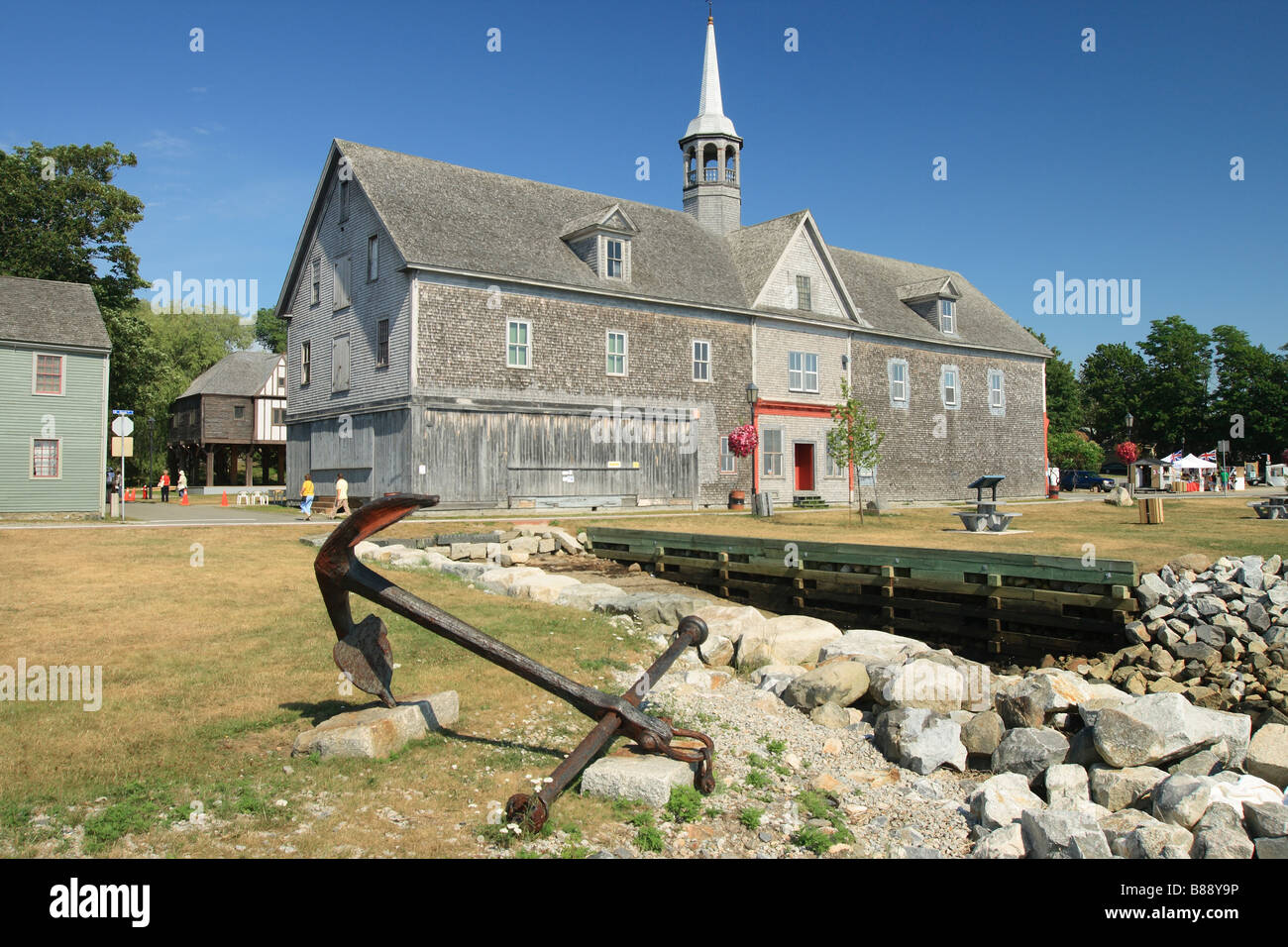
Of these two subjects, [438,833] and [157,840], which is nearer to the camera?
[157,840]

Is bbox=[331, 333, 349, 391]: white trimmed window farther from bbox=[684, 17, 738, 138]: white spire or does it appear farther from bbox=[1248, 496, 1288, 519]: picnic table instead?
bbox=[1248, 496, 1288, 519]: picnic table

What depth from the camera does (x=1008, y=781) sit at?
6918mm

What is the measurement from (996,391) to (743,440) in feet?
59.9

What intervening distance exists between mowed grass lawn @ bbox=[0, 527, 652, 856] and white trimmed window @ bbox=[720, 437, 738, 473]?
2078 centimetres

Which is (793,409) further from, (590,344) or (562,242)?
(562,242)

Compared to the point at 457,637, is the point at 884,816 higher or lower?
lower

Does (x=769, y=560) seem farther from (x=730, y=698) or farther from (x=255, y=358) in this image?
(x=255, y=358)

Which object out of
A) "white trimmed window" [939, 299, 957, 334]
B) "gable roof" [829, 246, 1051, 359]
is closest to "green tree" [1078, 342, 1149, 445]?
"gable roof" [829, 246, 1051, 359]

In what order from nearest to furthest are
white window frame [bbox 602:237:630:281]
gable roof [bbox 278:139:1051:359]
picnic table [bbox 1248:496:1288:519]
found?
picnic table [bbox 1248:496:1288:519]
gable roof [bbox 278:139:1051:359]
white window frame [bbox 602:237:630:281]

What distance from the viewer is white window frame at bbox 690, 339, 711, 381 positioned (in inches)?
1252

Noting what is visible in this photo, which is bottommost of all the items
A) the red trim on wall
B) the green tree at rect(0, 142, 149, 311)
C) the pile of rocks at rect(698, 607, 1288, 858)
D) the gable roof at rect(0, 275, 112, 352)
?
the pile of rocks at rect(698, 607, 1288, 858)
